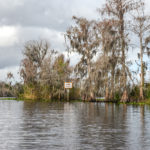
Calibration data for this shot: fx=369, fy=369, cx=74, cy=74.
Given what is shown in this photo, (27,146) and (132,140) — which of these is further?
(132,140)

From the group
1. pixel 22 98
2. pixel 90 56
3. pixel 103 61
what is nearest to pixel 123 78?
pixel 103 61

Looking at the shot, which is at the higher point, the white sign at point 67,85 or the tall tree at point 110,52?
the tall tree at point 110,52

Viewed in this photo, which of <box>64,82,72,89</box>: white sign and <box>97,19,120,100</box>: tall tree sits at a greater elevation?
<box>97,19,120,100</box>: tall tree

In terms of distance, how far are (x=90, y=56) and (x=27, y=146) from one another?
45756mm

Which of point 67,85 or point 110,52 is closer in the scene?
point 110,52

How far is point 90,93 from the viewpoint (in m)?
52.2

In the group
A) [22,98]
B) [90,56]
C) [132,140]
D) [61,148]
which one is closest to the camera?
[61,148]

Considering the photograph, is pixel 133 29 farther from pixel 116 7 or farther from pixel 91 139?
pixel 91 139

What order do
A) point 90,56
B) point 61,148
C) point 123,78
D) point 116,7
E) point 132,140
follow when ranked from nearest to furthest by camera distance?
point 61,148
point 132,140
point 123,78
point 116,7
point 90,56

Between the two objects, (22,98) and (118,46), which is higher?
(118,46)

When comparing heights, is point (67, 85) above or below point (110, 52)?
below

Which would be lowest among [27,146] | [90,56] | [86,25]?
[27,146]

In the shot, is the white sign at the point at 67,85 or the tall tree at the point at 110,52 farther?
the white sign at the point at 67,85

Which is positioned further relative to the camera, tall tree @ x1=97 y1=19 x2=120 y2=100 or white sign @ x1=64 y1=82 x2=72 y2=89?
white sign @ x1=64 y1=82 x2=72 y2=89
